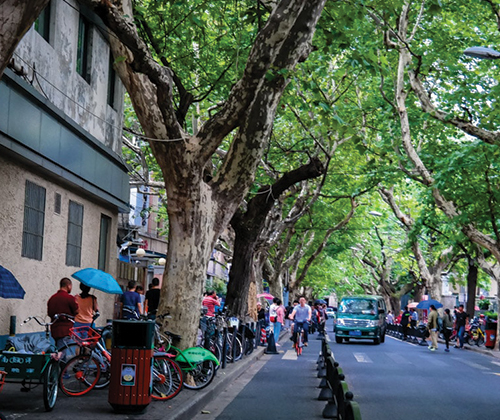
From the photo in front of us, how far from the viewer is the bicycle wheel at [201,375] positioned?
1261 cm

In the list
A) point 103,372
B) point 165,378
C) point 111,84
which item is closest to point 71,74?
point 111,84

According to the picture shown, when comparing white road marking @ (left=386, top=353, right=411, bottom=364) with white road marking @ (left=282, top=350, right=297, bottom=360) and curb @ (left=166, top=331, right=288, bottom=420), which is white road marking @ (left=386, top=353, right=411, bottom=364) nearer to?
white road marking @ (left=282, top=350, right=297, bottom=360)

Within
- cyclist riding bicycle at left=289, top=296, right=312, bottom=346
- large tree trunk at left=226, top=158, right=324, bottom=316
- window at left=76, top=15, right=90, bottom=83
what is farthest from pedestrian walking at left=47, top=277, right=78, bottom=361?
cyclist riding bicycle at left=289, top=296, right=312, bottom=346

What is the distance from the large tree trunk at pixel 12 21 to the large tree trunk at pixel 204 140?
525 centimetres

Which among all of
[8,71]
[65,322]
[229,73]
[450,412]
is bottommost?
[450,412]

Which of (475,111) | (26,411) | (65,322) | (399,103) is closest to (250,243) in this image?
(399,103)

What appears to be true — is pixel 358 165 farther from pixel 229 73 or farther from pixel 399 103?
pixel 229 73

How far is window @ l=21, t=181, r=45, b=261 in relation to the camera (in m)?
13.9

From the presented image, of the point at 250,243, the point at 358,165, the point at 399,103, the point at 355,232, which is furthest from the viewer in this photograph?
the point at 355,232

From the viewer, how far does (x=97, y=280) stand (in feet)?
43.7

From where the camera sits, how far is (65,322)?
11992 millimetres

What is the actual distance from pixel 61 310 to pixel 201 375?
244 centimetres

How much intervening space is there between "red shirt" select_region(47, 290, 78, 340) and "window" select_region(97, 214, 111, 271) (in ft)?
23.7

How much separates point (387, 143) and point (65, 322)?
2019cm
